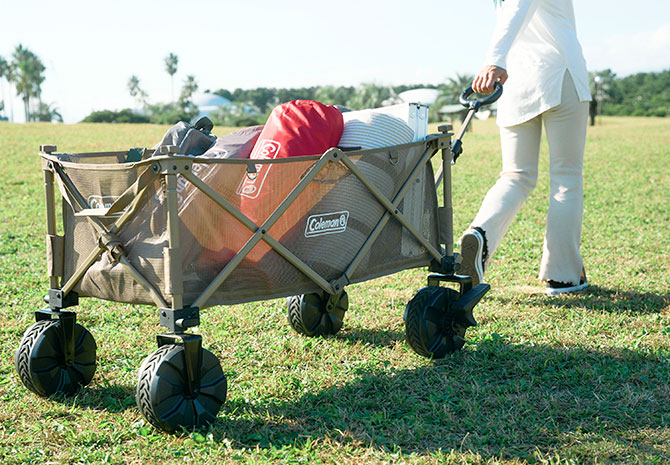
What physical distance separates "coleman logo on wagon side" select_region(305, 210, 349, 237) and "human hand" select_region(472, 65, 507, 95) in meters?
1.36

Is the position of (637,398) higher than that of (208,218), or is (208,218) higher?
(208,218)

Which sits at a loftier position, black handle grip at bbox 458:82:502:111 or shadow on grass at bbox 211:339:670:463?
black handle grip at bbox 458:82:502:111

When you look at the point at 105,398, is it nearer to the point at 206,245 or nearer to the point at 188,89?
the point at 206,245

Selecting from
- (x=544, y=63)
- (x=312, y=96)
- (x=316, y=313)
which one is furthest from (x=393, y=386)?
→ (x=312, y=96)

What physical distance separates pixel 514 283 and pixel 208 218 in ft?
10.5

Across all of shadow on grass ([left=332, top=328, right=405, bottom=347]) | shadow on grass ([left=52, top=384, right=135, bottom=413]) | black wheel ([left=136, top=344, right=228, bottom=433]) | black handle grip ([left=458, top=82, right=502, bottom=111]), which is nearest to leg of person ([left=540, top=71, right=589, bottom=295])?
black handle grip ([left=458, top=82, right=502, bottom=111])

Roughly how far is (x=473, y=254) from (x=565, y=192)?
854 millimetres

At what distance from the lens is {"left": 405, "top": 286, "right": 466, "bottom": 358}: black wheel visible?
3633mm

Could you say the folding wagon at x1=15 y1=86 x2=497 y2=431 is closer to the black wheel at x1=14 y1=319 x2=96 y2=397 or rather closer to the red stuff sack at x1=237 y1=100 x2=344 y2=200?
the black wheel at x1=14 y1=319 x2=96 y2=397

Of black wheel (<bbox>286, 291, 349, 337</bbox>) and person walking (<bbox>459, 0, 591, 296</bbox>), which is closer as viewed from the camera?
black wheel (<bbox>286, 291, 349, 337</bbox>)

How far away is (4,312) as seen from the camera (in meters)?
4.75

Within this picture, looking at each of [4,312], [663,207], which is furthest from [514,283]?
[663,207]

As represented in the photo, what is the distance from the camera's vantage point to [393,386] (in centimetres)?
335

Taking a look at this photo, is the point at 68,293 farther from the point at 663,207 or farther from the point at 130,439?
the point at 663,207
